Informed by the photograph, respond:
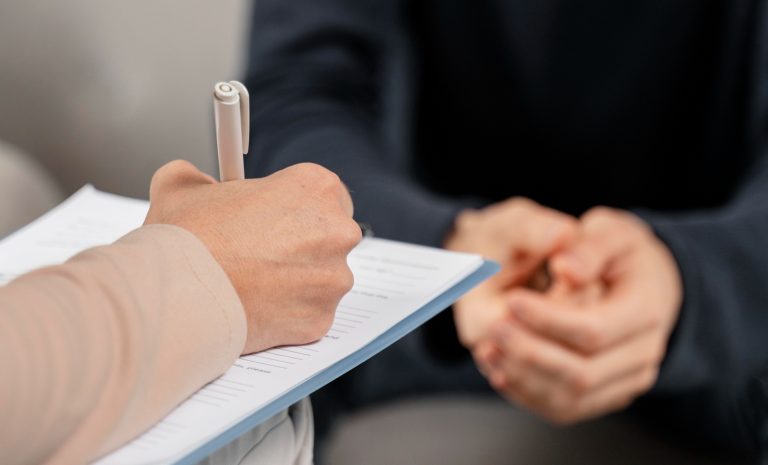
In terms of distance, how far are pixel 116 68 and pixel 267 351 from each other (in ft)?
2.24

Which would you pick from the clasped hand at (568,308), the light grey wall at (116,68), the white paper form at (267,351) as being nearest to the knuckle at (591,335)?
the clasped hand at (568,308)

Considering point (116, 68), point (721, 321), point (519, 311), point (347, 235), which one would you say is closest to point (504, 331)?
point (519, 311)

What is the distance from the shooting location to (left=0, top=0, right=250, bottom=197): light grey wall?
844mm

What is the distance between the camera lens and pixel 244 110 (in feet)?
0.84

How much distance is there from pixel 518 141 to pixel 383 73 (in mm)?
129

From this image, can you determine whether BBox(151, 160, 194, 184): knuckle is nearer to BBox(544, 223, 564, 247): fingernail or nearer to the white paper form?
the white paper form

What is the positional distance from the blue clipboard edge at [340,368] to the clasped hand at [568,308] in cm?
17

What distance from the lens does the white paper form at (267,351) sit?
221 mm

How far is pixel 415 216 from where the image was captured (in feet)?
1.59

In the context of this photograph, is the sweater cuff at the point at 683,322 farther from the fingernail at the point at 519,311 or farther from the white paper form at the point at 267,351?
the white paper form at the point at 267,351

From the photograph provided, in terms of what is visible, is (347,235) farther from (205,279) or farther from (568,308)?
(568,308)

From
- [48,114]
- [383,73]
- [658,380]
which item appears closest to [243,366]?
[658,380]

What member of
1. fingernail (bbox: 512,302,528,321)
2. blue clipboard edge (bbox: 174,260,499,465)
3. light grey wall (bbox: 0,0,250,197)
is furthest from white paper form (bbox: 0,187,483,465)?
light grey wall (bbox: 0,0,250,197)

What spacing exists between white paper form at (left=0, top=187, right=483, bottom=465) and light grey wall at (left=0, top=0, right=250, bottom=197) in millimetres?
503
